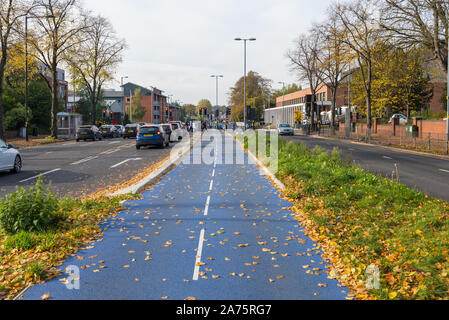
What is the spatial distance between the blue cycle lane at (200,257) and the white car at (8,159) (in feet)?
26.7

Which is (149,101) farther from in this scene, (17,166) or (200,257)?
(200,257)

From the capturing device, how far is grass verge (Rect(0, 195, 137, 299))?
581cm

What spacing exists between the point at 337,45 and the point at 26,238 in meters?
34.8

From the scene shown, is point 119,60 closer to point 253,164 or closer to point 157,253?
point 253,164

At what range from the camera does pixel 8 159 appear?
16.7m

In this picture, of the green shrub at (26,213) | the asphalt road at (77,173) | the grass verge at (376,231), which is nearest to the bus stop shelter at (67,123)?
the asphalt road at (77,173)

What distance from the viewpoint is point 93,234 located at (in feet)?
26.4

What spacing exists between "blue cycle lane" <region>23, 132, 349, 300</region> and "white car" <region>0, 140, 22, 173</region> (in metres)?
8.14

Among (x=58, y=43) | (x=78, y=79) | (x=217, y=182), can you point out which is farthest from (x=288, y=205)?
(x=78, y=79)

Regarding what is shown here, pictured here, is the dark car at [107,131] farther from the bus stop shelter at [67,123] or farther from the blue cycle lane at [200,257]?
the blue cycle lane at [200,257]

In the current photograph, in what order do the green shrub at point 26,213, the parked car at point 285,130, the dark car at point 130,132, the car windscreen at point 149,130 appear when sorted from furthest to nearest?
the parked car at point 285,130, the dark car at point 130,132, the car windscreen at point 149,130, the green shrub at point 26,213

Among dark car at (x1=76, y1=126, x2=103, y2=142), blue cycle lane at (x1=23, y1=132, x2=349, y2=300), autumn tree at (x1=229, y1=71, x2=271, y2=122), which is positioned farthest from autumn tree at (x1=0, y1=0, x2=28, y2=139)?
autumn tree at (x1=229, y1=71, x2=271, y2=122)

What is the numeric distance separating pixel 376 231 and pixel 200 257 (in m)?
3.18

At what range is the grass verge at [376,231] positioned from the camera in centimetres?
541
